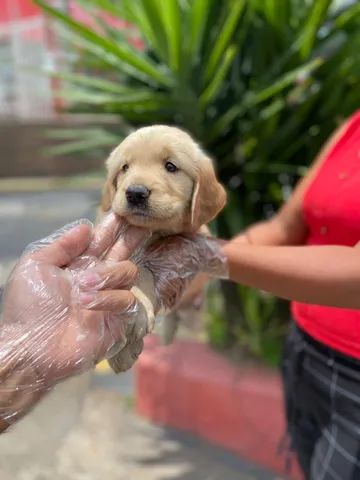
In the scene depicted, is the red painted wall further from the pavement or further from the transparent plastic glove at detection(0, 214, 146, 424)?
the transparent plastic glove at detection(0, 214, 146, 424)

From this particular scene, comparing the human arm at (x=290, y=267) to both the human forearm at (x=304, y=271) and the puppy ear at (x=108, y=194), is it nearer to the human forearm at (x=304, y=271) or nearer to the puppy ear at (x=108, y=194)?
the human forearm at (x=304, y=271)

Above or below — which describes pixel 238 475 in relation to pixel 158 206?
below

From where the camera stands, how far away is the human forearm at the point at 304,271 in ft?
3.27

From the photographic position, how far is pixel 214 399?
2.42 m

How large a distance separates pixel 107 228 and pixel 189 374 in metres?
1.66

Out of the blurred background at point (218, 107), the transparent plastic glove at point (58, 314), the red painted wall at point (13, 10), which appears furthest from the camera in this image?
the red painted wall at point (13, 10)

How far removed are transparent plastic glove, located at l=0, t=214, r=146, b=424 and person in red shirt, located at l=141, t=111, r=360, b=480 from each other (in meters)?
0.15

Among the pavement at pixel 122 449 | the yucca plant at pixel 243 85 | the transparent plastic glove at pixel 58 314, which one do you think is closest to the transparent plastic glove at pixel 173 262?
the transparent plastic glove at pixel 58 314

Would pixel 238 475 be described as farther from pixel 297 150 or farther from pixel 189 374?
pixel 297 150

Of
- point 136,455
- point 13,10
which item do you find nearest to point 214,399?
point 136,455

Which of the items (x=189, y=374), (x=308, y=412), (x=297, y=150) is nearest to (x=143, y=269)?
(x=308, y=412)

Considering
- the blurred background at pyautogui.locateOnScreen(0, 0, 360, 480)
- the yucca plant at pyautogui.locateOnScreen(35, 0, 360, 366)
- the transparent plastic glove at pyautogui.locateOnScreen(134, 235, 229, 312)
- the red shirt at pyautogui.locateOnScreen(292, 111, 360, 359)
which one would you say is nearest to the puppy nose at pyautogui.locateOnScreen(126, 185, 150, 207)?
the transparent plastic glove at pyautogui.locateOnScreen(134, 235, 229, 312)

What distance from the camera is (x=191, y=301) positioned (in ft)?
4.14

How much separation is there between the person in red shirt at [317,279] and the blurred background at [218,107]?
0.69 meters
